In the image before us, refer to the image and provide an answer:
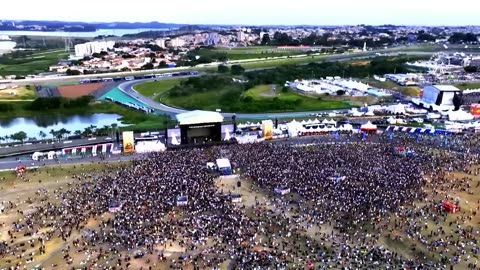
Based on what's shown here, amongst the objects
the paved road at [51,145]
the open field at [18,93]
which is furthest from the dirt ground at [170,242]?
the open field at [18,93]

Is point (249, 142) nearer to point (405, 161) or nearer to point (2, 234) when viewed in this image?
point (405, 161)

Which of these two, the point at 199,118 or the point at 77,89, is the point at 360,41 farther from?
the point at 199,118

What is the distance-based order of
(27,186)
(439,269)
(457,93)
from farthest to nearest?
(457,93), (27,186), (439,269)

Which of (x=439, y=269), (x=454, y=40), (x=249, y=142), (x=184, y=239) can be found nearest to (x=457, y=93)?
(x=249, y=142)

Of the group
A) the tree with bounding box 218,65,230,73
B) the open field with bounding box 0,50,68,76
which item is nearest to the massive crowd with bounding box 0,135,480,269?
the tree with bounding box 218,65,230,73

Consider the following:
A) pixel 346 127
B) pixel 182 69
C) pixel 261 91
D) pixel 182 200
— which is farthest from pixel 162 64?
pixel 182 200

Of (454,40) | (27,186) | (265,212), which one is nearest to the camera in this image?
(265,212)
